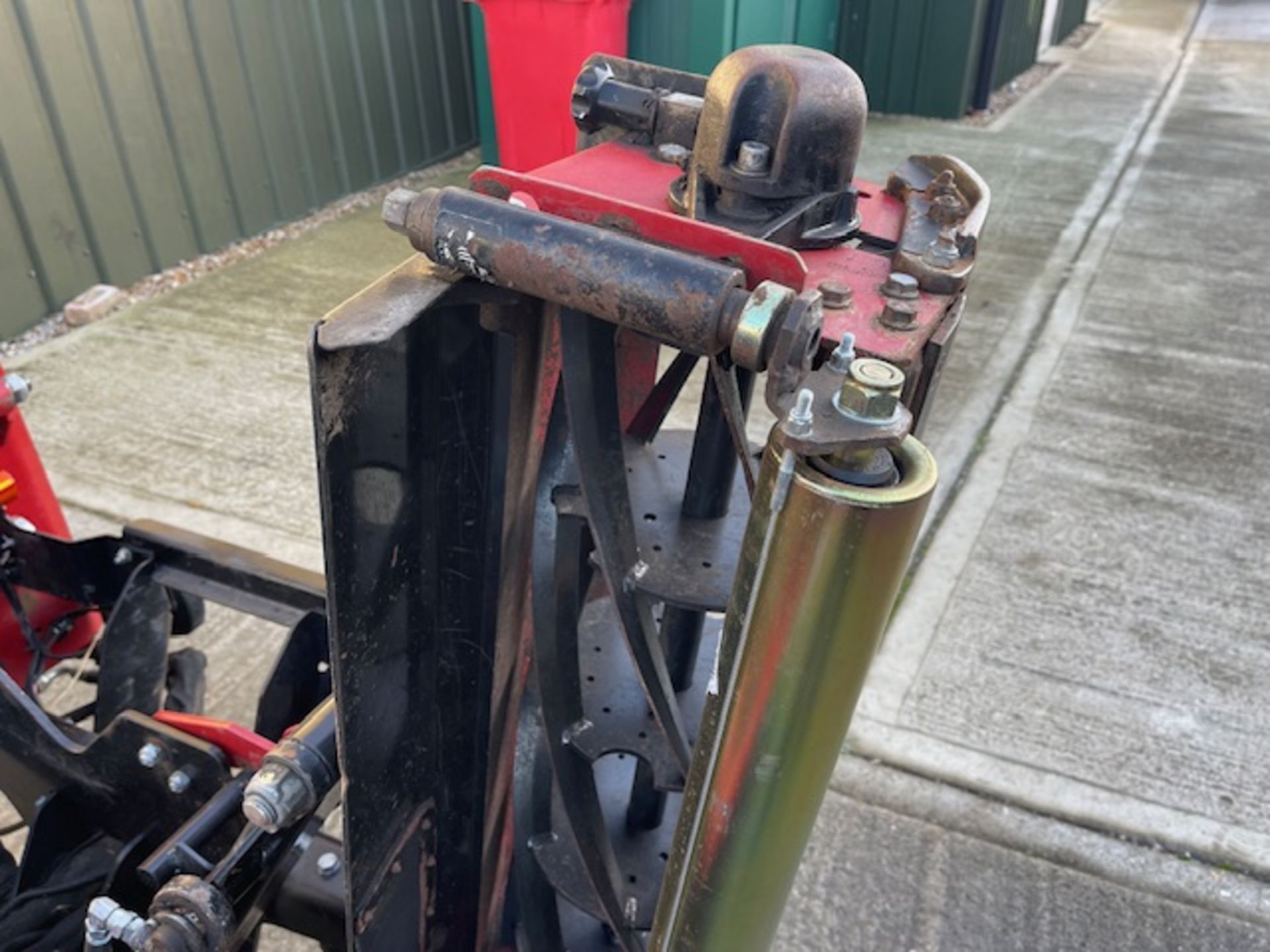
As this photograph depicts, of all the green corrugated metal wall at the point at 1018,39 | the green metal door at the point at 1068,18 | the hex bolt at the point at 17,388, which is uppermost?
the hex bolt at the point at 17,388

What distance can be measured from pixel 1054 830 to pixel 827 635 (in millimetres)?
1712

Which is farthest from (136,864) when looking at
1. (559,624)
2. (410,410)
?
(410,410)

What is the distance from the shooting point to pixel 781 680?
73 centimetres

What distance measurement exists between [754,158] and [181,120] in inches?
175

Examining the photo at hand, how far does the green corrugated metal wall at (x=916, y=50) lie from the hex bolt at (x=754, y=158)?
7397 mm

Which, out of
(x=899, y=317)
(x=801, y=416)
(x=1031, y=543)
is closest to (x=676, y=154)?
(x=899, y=317)

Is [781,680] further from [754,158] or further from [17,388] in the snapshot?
[17,388]

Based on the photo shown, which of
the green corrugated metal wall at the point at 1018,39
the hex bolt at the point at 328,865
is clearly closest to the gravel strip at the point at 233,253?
the hex bolt at the point at 328,865

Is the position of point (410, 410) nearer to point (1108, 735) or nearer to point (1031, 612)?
point (1108, 735)

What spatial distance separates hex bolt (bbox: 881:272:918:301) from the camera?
840mm

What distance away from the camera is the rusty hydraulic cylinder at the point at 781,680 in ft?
2.16

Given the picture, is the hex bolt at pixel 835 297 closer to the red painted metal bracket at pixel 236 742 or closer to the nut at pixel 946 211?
the nut at pixel 946 211

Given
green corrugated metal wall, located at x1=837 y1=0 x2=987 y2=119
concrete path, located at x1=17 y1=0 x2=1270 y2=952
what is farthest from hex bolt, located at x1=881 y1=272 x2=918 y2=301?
green corrugated metal wall, located at x1=837 y1=0 x2=987 y2=119

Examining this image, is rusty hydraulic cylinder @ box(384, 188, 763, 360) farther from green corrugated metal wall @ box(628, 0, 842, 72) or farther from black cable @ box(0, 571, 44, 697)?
green corrugated metal wall @ box(628, 0, 842, 72)
